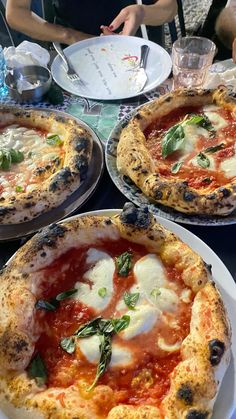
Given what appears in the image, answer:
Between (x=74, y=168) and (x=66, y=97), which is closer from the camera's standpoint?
(x=74, y=168)

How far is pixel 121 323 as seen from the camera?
1.34 metres

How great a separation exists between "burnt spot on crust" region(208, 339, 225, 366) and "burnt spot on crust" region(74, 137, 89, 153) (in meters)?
0.97

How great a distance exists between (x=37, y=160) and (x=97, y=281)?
725mm

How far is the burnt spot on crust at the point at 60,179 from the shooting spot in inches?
70.3

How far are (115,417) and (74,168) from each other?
959 mm

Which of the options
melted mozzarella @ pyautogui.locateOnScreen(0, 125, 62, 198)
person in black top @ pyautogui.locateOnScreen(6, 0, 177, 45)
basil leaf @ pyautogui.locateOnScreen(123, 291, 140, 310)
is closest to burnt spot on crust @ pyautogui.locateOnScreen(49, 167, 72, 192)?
melted mozzarella @ pyautogui.locateOnScreen(0, 125, 62, 198)

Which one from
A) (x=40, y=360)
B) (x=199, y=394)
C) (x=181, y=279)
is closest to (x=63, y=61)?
(x=181, y=279)

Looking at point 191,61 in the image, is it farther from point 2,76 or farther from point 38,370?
point 38,370

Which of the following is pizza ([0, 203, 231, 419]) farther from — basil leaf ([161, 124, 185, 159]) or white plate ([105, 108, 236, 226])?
basil leaf ([161, 124, 185, 159])

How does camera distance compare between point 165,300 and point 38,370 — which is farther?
point 165,300

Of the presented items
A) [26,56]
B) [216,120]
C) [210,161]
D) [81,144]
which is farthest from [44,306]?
[26,56]

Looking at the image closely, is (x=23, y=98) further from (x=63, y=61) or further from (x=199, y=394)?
(x=199, y=394)

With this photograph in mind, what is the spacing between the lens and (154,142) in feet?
6.67

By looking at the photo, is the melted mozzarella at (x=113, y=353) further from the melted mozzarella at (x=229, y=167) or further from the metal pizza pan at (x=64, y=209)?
the melted mozzarella at (x=229, y=167)
